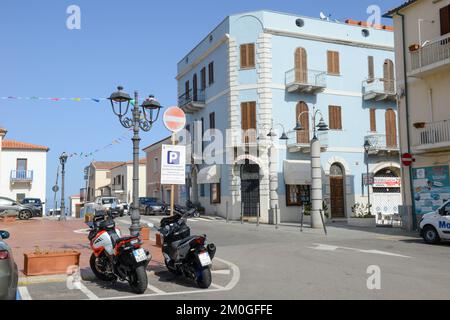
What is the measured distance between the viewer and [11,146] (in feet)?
155

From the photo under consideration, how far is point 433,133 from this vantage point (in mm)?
18750

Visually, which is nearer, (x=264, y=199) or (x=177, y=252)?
(x=177, y=252)

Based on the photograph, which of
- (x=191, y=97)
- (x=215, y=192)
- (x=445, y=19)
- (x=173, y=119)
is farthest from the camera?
(x=191, y=97)

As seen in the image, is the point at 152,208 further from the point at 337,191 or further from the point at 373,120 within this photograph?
the point at 373,120

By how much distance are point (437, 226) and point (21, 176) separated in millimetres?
Answer: 41873

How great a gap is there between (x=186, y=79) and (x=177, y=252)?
29081 millimetres

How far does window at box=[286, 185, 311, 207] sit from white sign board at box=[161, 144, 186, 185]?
17129 millimetres

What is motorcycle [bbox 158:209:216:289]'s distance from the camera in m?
7.73

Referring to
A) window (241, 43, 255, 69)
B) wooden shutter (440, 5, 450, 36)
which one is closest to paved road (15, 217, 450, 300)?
wooden shutter (440, 5, 450, 36)

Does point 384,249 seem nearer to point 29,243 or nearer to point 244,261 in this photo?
point 244,261

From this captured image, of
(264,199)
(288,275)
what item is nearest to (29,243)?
(288,275)

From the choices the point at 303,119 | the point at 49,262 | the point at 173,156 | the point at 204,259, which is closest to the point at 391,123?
the point at 303,119

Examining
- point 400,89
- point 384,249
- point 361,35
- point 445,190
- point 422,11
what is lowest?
point 384,249

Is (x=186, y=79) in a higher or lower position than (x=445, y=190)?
higher
